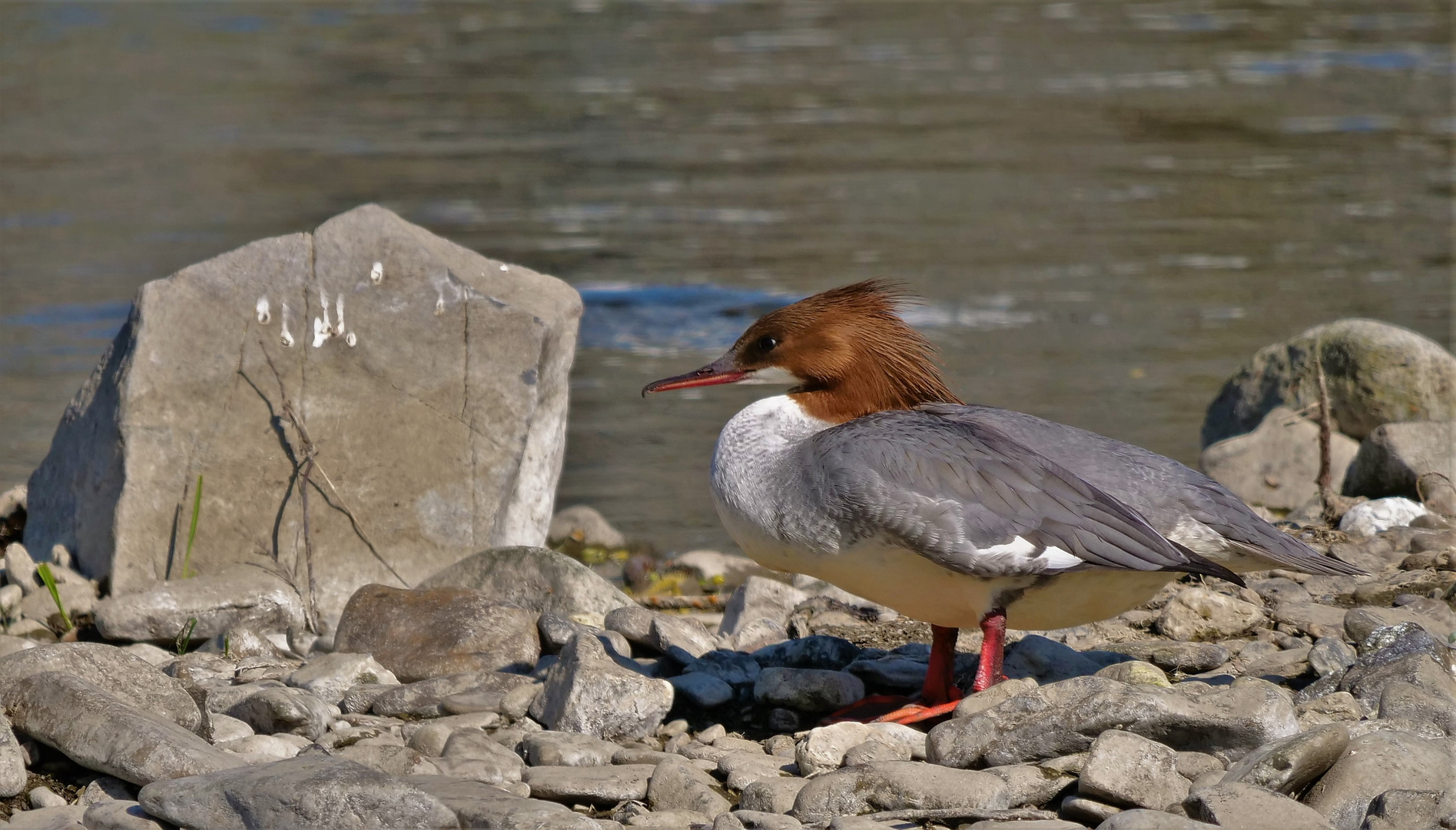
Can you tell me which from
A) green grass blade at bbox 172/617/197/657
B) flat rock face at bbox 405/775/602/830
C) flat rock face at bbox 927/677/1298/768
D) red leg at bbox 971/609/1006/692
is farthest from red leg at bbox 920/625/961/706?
green grass blade at bbox 172/617/197/657

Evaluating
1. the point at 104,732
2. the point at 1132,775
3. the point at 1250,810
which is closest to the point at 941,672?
the point at 1132,775

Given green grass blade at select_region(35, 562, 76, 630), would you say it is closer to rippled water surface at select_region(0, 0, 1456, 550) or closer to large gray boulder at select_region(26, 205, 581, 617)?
large gray boulder at select_region(26, 205, 581, 617)

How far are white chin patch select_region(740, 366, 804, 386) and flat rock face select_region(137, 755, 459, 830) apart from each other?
73.1 inches

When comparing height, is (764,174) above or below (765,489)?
Result: below

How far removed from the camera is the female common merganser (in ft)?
14.0

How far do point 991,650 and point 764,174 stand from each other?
12994 mm

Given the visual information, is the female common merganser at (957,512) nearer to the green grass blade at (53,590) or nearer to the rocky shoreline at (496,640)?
the rocky shoreline at (496,640)

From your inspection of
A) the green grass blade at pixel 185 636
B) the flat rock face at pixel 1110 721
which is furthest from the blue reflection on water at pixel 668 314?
the flat rock face at pixel 1110 721

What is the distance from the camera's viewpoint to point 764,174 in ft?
55.8

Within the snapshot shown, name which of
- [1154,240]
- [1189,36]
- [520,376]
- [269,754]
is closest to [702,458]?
[520,376]

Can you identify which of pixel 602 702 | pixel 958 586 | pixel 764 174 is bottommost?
pixel 764 174

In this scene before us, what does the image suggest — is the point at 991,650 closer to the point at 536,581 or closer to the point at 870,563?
the point at 870,563

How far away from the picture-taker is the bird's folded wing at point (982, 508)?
4219mm

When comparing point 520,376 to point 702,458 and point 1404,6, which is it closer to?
point 702,458
